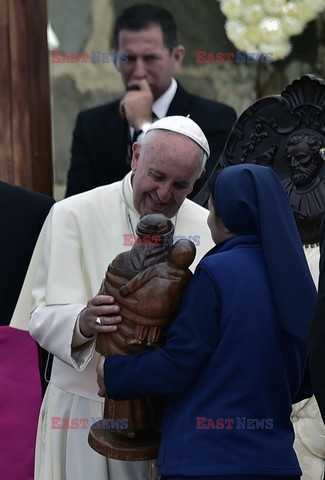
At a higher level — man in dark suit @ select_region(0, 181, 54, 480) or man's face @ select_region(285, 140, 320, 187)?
man's face @ select_region(285, 140, 320, 187)

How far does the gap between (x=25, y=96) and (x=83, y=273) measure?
2.48 m

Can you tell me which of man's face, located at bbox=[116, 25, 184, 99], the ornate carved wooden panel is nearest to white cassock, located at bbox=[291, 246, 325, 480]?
the ornate carved wooden panel

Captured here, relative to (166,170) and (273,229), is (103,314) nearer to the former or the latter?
(273,229)

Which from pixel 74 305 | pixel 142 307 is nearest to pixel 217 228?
pixel 142 307

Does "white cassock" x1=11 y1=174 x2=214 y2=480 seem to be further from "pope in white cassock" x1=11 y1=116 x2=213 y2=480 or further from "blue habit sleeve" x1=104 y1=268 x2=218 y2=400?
"blue habit sleeve" x1=104 y1=268 x2=218 y2=400

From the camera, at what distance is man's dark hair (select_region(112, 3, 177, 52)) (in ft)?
20.4

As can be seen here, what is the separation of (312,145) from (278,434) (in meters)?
1.87

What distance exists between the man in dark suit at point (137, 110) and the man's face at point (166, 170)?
1.69m

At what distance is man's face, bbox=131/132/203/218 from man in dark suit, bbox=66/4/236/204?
5.54 ft

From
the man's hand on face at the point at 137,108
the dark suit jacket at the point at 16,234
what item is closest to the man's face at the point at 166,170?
the dark suit jacket at the point at 16,234

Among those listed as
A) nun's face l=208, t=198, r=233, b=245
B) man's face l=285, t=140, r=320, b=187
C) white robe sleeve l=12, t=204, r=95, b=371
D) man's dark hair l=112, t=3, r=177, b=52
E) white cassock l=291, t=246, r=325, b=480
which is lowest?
white cassock l=291, t=246, r=325, b=480

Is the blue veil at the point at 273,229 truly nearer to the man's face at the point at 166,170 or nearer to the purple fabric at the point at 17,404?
the man's face at the point at 166,170

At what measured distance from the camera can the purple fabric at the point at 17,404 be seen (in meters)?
4.32

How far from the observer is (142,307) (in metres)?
3.24
